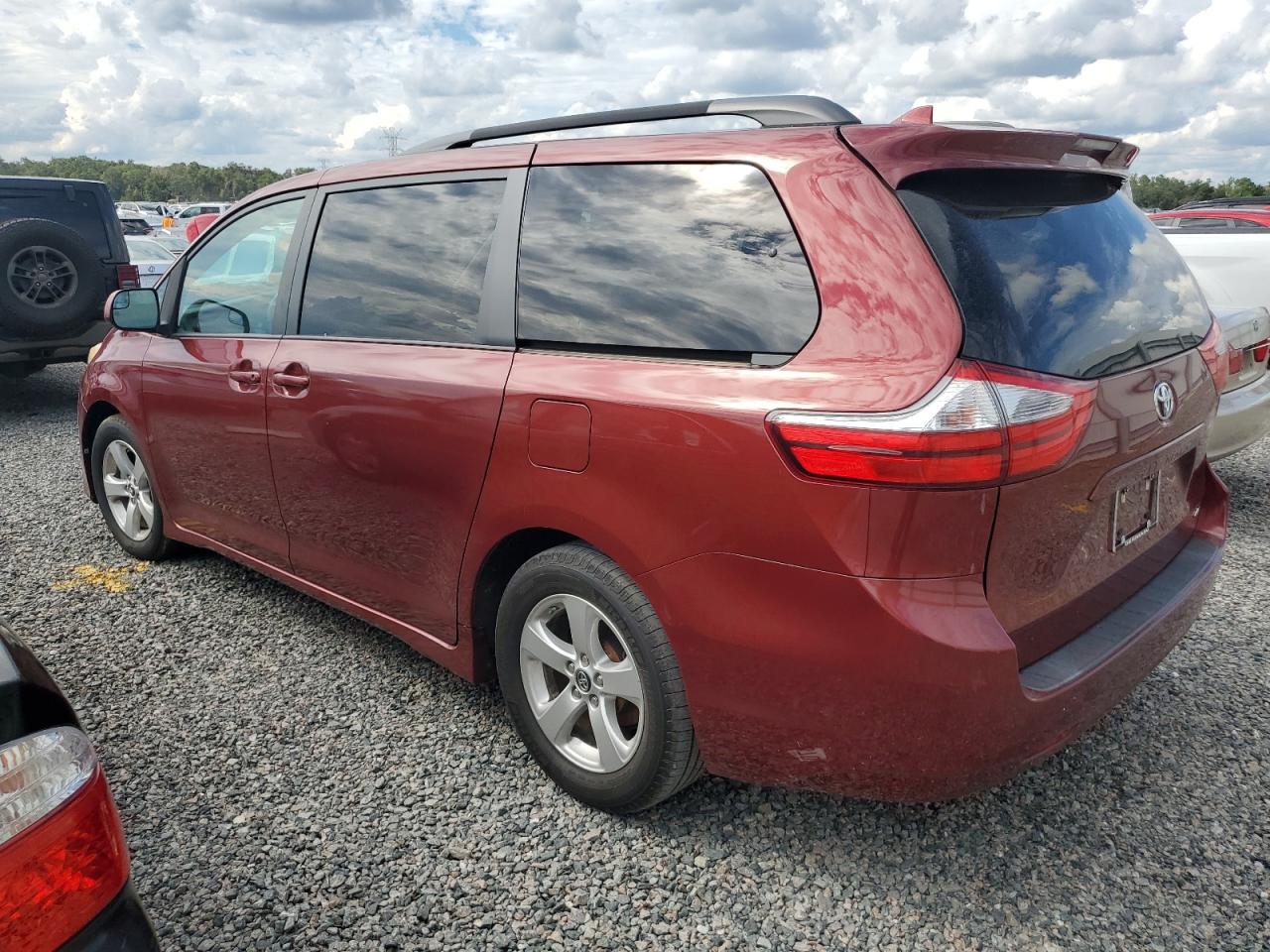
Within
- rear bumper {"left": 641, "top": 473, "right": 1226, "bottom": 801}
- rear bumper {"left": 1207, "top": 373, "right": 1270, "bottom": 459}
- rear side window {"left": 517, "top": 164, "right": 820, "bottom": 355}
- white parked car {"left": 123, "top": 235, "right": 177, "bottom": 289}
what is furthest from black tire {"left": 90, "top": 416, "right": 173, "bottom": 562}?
white parked car {"left": 123, "top": 235, "right": 177, "bottom": 289}

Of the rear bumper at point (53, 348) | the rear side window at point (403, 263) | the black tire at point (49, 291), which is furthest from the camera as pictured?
the rear bumper at point (53, 348)

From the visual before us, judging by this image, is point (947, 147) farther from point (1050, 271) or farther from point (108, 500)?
point (108, 500)

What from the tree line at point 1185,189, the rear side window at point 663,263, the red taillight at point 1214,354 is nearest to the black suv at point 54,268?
the rear side window at point 663,263

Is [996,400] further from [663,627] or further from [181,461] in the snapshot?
[181,461]

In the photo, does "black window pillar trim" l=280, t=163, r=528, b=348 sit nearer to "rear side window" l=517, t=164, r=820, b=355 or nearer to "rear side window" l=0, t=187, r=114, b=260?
"rear side window" l=517, t=164, r=820, b=355

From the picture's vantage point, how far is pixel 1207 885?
2.27 meters

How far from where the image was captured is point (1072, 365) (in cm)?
200

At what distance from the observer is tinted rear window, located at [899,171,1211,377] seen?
194cm

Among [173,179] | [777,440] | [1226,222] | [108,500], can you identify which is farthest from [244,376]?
[173,179]

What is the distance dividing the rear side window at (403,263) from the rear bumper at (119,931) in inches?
64.6

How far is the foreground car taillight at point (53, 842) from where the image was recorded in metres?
1.21

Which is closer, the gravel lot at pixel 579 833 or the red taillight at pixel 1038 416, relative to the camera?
the red taillight at pixel 1038 416

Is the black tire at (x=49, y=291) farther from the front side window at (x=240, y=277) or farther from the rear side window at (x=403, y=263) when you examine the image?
the rear side window at (x=403, y=263)

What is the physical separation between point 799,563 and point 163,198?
132 metres
